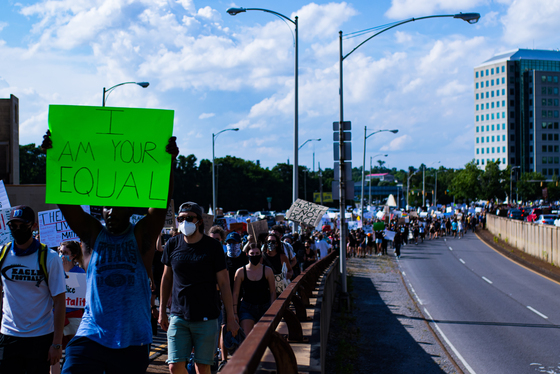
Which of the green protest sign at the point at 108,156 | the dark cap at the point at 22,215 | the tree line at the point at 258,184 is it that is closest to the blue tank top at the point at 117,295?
the green protest sign at the point at 108,156

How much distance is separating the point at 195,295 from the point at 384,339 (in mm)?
7454

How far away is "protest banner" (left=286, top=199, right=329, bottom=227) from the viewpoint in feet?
57.0

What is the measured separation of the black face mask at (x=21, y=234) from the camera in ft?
13.9

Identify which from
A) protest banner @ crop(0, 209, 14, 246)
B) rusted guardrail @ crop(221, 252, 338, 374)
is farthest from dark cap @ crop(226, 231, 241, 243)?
protest banner @ crop(0, 209, 14, 246)

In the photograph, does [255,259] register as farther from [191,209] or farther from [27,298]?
[27,298]

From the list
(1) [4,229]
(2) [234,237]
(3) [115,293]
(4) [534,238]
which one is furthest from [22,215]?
(4) [534,238]

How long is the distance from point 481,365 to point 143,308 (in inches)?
300

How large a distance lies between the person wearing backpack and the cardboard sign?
7.05 feet

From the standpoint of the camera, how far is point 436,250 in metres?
37.1

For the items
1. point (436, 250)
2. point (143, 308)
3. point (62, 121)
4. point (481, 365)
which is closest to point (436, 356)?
point (481, 365)

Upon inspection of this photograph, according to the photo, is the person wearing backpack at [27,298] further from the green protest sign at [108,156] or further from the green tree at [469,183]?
the green tree at [469,183]

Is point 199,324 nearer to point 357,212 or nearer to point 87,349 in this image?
point 87,349

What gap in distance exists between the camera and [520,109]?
13525 cm

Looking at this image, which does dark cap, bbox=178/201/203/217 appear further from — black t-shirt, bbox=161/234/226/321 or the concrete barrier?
the concrete barrier
